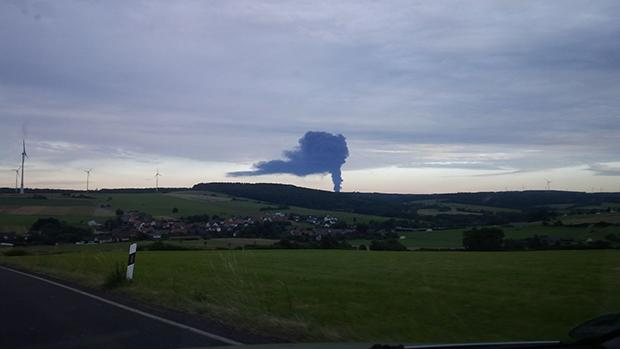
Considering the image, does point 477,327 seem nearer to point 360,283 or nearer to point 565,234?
point 360,283

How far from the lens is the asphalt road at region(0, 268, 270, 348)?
6.93 metres

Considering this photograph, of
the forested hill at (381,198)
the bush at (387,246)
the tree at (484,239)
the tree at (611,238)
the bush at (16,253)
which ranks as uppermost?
the forested hill at (381,198)

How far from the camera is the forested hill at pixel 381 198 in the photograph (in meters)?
28.7

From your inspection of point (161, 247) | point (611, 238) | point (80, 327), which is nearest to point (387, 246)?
point (161, 247)

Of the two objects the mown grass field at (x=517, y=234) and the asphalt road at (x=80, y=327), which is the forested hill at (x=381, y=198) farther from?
the asphalt road at (x=80, y=327)

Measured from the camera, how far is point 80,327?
805cm

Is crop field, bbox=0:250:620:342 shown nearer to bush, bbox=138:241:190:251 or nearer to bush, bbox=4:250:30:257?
bush, bbox=4:250:30:257

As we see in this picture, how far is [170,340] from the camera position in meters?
7.02

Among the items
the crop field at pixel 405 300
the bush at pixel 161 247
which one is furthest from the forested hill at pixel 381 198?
the bush at pixel 161 247

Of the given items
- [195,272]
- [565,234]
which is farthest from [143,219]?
[565,234]

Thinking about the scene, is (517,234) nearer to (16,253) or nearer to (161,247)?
(161,247)

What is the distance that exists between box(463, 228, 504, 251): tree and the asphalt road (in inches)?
993

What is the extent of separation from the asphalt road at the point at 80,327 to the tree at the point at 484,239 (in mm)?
25226

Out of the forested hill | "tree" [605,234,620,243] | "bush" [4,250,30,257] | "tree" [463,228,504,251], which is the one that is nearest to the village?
the forested hill
